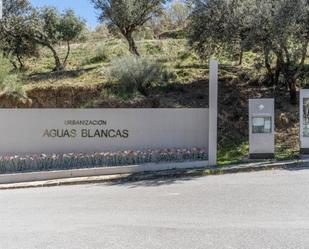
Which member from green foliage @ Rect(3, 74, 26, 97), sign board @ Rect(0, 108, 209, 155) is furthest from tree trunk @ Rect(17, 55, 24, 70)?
sign board @ Rect(0, 108, 209, 155)

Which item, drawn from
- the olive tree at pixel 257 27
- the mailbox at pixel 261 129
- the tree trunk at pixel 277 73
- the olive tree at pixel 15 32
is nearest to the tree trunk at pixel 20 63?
the olive tree at pixel 15 32

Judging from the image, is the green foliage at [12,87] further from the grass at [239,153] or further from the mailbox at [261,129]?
the mailbox at [261,129]

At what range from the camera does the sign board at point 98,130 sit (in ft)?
61.0

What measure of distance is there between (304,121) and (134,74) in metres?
8.92

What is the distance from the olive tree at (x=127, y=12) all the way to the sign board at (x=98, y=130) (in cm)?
973

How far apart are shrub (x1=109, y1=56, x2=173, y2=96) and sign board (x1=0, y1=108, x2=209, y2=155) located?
6.22 meters

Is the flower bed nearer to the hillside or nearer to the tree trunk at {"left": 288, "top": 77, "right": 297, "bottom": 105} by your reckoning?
the hillside

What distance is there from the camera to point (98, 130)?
18.7m

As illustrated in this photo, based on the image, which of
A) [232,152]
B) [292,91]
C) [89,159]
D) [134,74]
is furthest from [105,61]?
[89,159]

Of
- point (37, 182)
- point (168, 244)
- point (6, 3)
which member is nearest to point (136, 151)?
point (37, 182)

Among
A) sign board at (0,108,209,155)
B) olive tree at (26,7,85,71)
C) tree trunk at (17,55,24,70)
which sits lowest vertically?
sign board at (0,108,209,155)

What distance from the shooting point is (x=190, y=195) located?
39.4 ft

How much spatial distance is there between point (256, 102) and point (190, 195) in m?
7.58

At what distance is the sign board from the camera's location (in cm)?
1858
